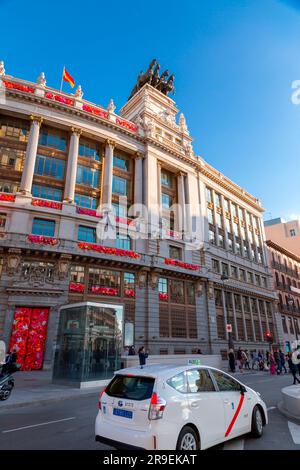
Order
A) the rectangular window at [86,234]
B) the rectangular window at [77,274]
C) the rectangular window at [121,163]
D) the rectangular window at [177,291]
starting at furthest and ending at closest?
the rectangular window at [121,163] → the rectangular window at [177,291] → the rectangular window at [86,234] → the rectangular window at [77,274]

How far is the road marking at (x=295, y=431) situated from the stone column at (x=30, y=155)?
25.9m


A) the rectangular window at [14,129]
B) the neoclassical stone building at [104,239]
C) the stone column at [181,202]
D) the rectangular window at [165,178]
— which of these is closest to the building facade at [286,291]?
the neoclassical stone building at [104,239]

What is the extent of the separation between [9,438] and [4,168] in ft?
87.6

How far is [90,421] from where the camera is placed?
26.2 ft

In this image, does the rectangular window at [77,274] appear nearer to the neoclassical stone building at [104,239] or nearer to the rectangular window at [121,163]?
the neoclassical stone building at [104,239]

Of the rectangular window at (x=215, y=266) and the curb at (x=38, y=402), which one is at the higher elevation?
the rectangular window at (x=215, y=266)

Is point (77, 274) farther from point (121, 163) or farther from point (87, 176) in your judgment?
point (121, 163)

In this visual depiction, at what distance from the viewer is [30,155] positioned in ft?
93.4

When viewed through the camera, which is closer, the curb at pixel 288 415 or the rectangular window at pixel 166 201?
the curb at pixel 288 415

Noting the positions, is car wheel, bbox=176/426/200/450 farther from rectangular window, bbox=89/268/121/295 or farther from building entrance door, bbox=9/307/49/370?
rectangular window, bbox=89/268/121/295

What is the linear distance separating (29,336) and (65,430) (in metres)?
18.0

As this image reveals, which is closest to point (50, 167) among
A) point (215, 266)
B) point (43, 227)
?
point (43, 227)

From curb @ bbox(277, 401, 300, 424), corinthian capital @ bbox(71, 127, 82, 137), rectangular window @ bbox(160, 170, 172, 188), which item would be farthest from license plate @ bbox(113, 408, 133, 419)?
rectangular window @ bbox(160, 170, 172, 188)

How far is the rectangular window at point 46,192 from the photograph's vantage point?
94.9ft
